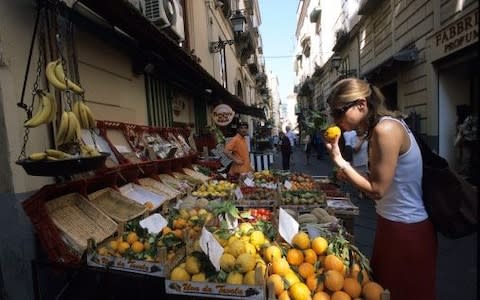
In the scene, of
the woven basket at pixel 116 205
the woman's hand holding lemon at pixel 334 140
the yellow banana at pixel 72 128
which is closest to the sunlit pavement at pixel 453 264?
the woman's hand holding lemon at pixel 334 140

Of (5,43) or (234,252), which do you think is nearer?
(234,252)

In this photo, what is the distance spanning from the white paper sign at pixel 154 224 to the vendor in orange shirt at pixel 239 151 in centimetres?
335

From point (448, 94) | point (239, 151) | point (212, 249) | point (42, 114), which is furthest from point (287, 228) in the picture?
point (448, 94)

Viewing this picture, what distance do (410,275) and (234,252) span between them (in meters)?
1.04

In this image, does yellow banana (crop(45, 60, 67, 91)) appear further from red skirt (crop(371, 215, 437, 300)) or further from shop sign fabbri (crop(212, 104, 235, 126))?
shop sign fabbri (crop(212, 104, 235, 126))

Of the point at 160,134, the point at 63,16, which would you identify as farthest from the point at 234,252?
the point at 160,134

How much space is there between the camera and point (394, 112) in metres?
1.93

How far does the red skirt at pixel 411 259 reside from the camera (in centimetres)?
188

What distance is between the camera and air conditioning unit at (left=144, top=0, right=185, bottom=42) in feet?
20.1

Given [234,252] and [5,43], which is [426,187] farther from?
[5,43]

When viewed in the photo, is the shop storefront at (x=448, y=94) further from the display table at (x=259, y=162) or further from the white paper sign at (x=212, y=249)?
the white paper sign at (x=212, y=249)

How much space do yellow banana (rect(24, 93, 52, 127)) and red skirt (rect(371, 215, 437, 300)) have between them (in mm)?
2536

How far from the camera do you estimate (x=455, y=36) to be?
745 centimetres

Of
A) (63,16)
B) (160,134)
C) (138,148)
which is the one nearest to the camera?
(63,16)
